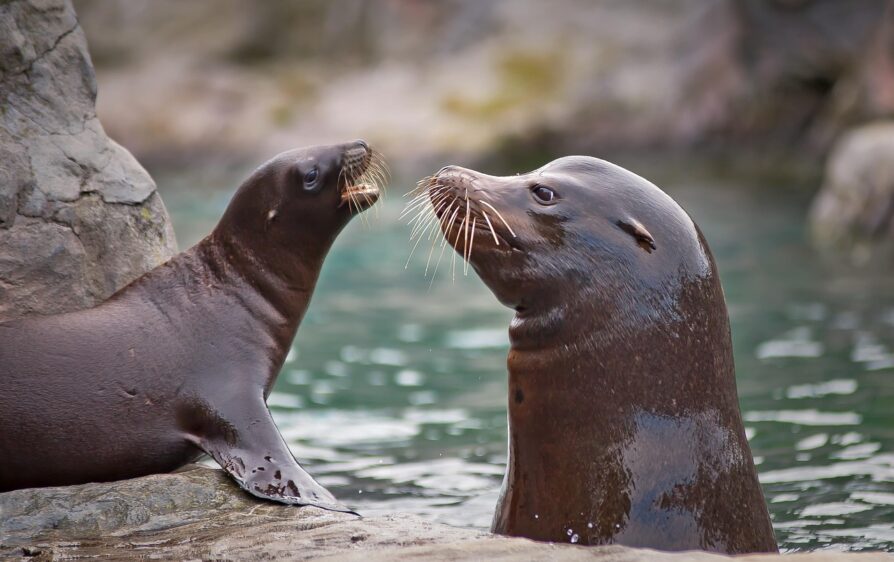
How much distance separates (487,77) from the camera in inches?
782

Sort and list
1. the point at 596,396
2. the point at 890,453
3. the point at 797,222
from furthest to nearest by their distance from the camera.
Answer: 1. the point at 797,222
2. the point at 890,453
3. the point at 596,396

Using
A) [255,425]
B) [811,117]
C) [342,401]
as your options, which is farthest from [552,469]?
[811,117]

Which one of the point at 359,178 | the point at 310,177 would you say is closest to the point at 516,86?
the point at 359,178

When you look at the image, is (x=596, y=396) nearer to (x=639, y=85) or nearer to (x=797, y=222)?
(x=797, y=222)

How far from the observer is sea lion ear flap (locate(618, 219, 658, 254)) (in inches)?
144

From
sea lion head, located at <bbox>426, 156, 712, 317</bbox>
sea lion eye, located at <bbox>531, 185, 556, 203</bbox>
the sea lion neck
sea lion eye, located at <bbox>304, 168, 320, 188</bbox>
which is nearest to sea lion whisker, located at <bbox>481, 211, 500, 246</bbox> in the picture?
sea lion head, located at <bbox>426, 156, 712, 317</bbox>

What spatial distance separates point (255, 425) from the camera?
4.16 metres

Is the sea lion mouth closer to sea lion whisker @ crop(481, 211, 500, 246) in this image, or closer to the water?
the water

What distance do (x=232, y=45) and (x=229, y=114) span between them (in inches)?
86.4

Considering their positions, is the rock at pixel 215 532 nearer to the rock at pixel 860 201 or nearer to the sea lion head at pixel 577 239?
the sea lion head at pixel 577 239

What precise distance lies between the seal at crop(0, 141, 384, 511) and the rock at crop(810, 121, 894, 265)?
26.1 feet

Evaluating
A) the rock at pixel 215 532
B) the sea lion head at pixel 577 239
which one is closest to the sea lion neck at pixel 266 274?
the rock at pixel 215 532

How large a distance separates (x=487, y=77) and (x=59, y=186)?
1567 cm

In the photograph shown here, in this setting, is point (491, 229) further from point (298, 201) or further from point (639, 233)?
point (298, 201)
